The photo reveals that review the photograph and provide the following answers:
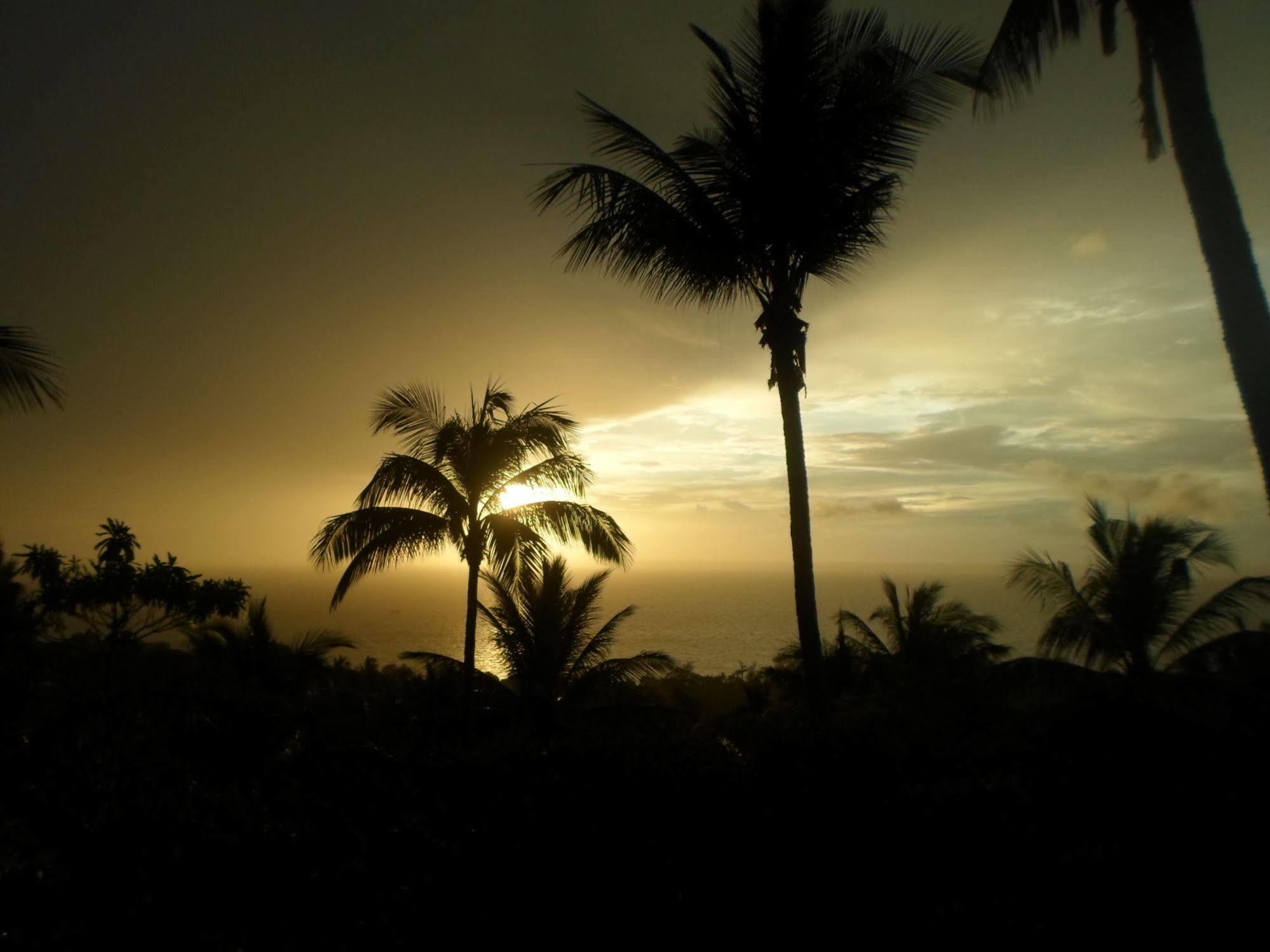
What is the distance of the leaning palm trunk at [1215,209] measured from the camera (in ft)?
14.5

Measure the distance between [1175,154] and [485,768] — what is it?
314 inches

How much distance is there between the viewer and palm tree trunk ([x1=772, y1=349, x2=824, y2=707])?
22.9 ft

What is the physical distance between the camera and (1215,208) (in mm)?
4621

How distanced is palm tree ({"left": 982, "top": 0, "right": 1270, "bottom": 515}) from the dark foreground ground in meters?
2.81

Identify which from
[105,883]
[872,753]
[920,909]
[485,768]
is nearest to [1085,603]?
[872,753]

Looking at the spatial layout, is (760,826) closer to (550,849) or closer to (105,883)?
(550,849)

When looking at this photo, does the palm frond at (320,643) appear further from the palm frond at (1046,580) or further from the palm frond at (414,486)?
the palm frond at (1046,580)

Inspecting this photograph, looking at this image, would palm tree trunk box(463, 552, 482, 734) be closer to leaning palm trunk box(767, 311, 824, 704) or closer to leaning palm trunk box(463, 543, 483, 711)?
leaning palm trunk box(463, 543, 483, 711)

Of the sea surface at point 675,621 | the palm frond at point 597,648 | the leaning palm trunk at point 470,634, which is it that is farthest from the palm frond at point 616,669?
the sea surface at point 675,621

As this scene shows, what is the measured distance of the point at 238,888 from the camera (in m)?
3.81

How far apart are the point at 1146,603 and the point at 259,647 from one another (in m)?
19.6

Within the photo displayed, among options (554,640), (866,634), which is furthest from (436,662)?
(866,634)

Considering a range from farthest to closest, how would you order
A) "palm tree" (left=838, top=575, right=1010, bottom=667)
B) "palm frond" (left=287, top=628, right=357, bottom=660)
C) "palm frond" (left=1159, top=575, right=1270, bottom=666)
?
"palm tree" (left=838, top=575, right=1010, bottom=667)
"palm frond" (left=287, top=628, right=357, bottom=660)
"palm frond" (left=1159, top=575, right=1270, bottom=666)

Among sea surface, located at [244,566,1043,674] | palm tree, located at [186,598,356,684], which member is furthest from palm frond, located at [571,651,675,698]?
sea surface, located at [244,566,1043,674]
